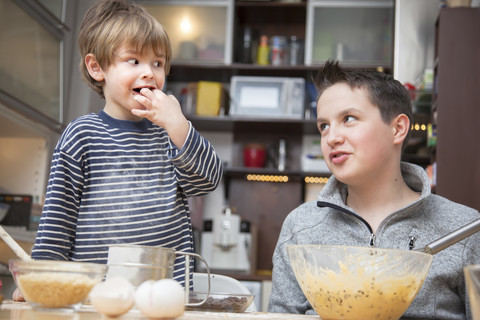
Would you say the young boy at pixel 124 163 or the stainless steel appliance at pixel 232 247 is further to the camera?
the stainless steel appliance at pixel 232 247

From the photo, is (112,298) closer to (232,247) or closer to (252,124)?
(232,247)

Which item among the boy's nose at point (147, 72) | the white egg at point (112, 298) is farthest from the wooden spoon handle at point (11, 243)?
the boy's nose at point (147, 72)

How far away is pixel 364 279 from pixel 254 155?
3.39 m

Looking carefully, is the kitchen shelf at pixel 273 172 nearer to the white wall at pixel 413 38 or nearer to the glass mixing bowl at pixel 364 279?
the white wall at pixel 413 38

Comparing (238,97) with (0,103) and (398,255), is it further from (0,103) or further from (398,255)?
(398,255)

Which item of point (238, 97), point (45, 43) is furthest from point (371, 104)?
point (238, 97)

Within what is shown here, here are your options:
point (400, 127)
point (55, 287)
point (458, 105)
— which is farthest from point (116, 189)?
point (458, 105)

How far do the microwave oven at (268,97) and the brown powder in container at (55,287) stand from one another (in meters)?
3.40

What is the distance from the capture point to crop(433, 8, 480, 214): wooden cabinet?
2891mm

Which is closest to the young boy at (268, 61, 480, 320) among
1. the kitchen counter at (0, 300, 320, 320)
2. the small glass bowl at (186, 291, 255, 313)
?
the small glass bowl at (186, 291, 255, 313)

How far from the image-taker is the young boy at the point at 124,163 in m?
1.16

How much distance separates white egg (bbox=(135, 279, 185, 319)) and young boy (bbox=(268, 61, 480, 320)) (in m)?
0.65

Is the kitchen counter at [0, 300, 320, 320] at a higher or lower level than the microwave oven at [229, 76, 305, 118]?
lower

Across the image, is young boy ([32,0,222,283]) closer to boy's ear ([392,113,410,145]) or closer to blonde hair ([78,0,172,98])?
blonde hair ([78,0,172,98])
